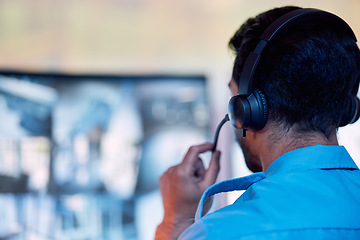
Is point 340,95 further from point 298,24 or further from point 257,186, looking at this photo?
point 257,186

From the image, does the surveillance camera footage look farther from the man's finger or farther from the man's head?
the man's head

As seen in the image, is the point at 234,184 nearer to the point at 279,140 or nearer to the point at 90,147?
the point at 279,140

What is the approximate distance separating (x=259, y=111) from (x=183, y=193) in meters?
0.33

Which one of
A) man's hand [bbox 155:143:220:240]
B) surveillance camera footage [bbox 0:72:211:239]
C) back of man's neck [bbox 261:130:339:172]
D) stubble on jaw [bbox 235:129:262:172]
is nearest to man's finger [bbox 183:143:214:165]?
man's hand [bbox 155:143:220:240]

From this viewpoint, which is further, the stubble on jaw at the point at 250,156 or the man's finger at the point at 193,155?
the man's finger at the point at 193,155

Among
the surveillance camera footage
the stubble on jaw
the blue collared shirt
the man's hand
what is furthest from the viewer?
the surveillance camera footage

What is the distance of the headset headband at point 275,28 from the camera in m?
0.72

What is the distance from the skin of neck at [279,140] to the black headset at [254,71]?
0.09 feet

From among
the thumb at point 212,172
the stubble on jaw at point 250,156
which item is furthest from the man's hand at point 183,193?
the stubble on jaw at point 250,156

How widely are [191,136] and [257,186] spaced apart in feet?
3.83

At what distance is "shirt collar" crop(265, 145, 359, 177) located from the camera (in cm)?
68

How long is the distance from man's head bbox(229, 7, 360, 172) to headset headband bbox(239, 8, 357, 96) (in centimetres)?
1

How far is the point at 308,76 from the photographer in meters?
0.71

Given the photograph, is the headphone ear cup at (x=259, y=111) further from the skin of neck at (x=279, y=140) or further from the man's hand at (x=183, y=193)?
the man's hand at (x=183, y=193)
